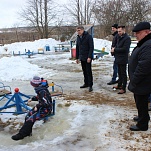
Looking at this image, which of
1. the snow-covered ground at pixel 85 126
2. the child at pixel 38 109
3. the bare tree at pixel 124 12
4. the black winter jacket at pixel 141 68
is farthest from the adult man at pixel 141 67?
the bare tree at pixel 124 12

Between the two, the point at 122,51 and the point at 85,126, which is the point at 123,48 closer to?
the point at 122,51

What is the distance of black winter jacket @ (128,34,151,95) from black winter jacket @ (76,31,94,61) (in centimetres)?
281

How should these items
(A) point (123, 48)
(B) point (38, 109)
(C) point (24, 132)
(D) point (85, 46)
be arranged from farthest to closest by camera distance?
(D) point (85, 46) → (A) point (123, 48) → (B) point (38, 109) → (C) point (24, 132)

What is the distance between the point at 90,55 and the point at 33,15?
100 ft

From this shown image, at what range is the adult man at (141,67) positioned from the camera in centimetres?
332

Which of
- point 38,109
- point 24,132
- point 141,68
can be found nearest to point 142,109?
point 141,68

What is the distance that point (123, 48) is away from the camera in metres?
6.00

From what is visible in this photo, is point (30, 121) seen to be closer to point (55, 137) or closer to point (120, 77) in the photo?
point (55, 137)

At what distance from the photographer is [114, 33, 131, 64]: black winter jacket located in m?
5.96

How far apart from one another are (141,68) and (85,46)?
10.8ft

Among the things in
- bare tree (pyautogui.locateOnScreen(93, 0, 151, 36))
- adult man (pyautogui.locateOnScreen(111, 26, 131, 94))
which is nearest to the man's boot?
adult man (pyautogui.locateOnScreen(111, 26, 131, 94))

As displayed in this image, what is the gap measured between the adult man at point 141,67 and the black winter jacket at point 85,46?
280 centimetres

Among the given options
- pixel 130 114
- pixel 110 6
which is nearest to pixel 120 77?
pixel 130 114

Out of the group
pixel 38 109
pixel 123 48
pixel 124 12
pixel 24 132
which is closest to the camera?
pixel 24 132
